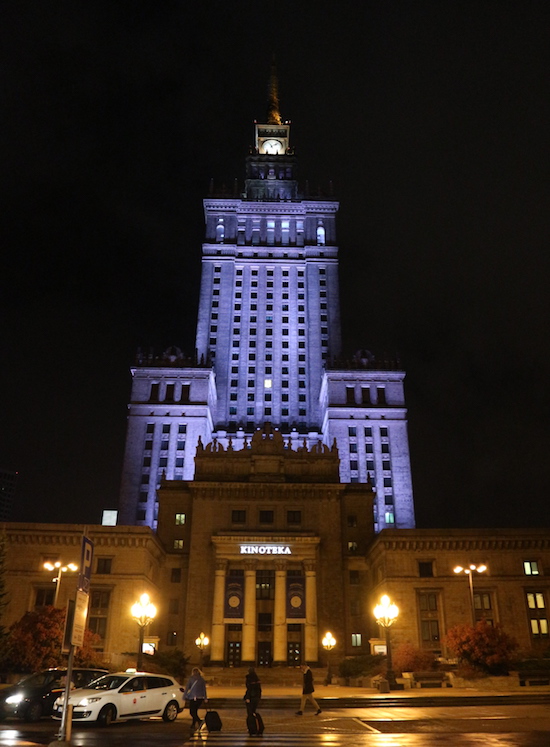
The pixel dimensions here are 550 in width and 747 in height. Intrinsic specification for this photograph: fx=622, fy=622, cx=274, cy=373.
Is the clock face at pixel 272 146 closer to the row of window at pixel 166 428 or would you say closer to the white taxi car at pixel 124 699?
the row of window at pixel 166 428

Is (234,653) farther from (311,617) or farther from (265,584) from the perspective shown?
(311,617)

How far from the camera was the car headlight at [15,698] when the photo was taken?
23.4m

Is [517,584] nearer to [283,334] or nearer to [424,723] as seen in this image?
[424,723]

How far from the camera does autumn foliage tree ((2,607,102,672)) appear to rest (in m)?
38.8

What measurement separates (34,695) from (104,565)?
94.6 ft

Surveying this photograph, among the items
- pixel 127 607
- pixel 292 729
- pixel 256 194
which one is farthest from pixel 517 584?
pixel 256 194

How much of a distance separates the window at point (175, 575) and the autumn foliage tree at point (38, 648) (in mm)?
19932

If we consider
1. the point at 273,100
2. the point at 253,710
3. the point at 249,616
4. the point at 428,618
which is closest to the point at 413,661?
the point at 428,618

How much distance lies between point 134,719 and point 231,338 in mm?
84944

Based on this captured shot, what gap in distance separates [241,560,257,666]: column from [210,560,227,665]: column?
1953 mm

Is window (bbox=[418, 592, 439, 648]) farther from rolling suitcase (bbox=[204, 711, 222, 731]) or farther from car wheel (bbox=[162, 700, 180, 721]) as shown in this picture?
rolling suitcase (bbox=[204, 711, 222, 731])

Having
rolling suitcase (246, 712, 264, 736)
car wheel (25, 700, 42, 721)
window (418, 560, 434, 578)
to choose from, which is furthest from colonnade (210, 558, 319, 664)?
rolling suitcase (246, 712, 264, 736)

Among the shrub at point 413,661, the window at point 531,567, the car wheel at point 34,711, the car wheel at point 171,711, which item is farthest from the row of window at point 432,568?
the car wheel at point 34,711

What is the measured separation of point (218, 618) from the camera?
5572 centimetres
